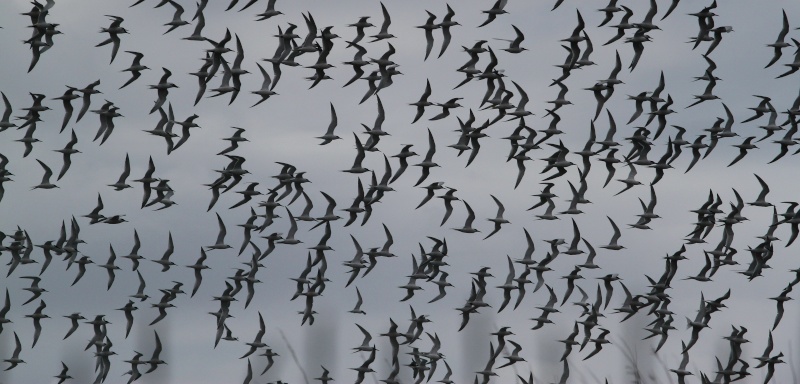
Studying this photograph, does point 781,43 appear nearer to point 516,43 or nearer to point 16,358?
point 516,43

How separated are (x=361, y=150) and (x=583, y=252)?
16537 mm

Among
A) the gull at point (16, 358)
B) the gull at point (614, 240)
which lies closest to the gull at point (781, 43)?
the gull at point (614, 240)

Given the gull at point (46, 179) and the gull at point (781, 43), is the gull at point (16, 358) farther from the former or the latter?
the gull at point (781, 43)

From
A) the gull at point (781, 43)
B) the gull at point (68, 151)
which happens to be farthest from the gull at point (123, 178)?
the gull at point (781, 43)

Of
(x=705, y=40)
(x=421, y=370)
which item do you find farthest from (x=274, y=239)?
(x=705, y=40)

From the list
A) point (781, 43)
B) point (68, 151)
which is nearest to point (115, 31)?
point (68, 151)

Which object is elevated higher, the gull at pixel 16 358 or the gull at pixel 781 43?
the gull at pixel 781 43

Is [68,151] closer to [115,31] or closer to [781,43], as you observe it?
[115,31]

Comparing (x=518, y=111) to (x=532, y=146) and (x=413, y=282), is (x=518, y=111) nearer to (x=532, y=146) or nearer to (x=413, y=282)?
(x=532, y=146)

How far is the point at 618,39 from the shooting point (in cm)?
9069

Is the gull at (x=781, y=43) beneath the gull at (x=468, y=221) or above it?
above

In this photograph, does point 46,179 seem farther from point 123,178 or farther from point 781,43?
point 781,43

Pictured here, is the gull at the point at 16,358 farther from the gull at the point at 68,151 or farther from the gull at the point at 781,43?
the gull at the point at 781,43

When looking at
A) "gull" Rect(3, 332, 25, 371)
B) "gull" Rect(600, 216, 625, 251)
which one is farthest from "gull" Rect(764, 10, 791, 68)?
"gull" Rect(3, 332, 25, 371)
